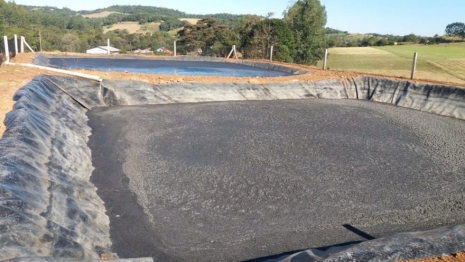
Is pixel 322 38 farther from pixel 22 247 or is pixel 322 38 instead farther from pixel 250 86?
pixel 22 247

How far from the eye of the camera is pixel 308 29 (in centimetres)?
3228

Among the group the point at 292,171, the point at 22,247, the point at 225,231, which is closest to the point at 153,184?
the point at 225,231

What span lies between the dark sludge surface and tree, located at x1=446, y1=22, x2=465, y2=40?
177 feet

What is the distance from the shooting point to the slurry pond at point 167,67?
49.6 ft

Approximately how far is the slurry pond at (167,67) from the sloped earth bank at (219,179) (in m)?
5.10

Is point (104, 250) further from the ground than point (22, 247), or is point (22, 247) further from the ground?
point (22, 247)

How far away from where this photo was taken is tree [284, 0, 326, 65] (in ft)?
105

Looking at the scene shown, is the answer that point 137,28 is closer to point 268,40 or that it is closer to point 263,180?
point 268,40

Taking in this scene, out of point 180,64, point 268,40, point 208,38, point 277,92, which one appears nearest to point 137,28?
point 208,38

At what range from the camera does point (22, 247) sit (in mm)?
2818

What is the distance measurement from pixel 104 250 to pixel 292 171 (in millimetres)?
3183

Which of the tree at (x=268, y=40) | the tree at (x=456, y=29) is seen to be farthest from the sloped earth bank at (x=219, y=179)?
the tree at (x=456, y=29)

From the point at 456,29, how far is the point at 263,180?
6246 cm

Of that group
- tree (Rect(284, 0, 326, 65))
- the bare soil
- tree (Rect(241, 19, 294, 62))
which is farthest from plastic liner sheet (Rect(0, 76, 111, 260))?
tree (Rect(284, 0, 326, 65))
